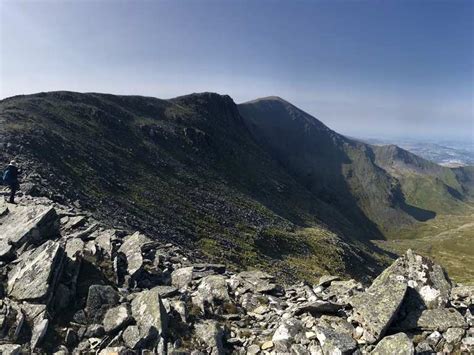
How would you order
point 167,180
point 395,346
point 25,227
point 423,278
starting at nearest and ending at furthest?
point 395,346, point 423,278, point 25,227, point 167,180

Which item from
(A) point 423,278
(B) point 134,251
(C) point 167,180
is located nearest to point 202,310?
(B) point 134,251

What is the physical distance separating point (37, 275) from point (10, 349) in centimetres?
431

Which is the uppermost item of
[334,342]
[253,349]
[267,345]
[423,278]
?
[423,278]

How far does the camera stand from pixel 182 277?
21266 millimetres

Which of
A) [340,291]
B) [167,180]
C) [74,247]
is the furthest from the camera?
[167,180]

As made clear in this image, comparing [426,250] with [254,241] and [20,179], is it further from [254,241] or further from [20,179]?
[20,179]

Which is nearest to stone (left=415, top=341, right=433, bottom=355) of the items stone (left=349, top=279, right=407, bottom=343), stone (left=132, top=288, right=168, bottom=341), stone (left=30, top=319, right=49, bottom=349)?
stone (left=349, top=279, right=407, bottom=343)

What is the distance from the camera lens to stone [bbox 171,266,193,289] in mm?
20739

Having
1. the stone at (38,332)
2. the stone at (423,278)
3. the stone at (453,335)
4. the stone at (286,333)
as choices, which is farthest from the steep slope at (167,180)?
the stone at (453,335)

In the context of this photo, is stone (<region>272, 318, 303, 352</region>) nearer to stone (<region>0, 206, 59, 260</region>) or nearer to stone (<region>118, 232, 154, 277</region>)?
stone (<region>118, 232, 154, 277</region>)

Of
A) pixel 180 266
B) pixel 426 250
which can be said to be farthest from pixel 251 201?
pixel 426 250

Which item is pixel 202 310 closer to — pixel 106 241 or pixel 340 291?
pixel 340 291

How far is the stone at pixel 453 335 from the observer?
13992mm

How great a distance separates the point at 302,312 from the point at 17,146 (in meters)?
56.1
